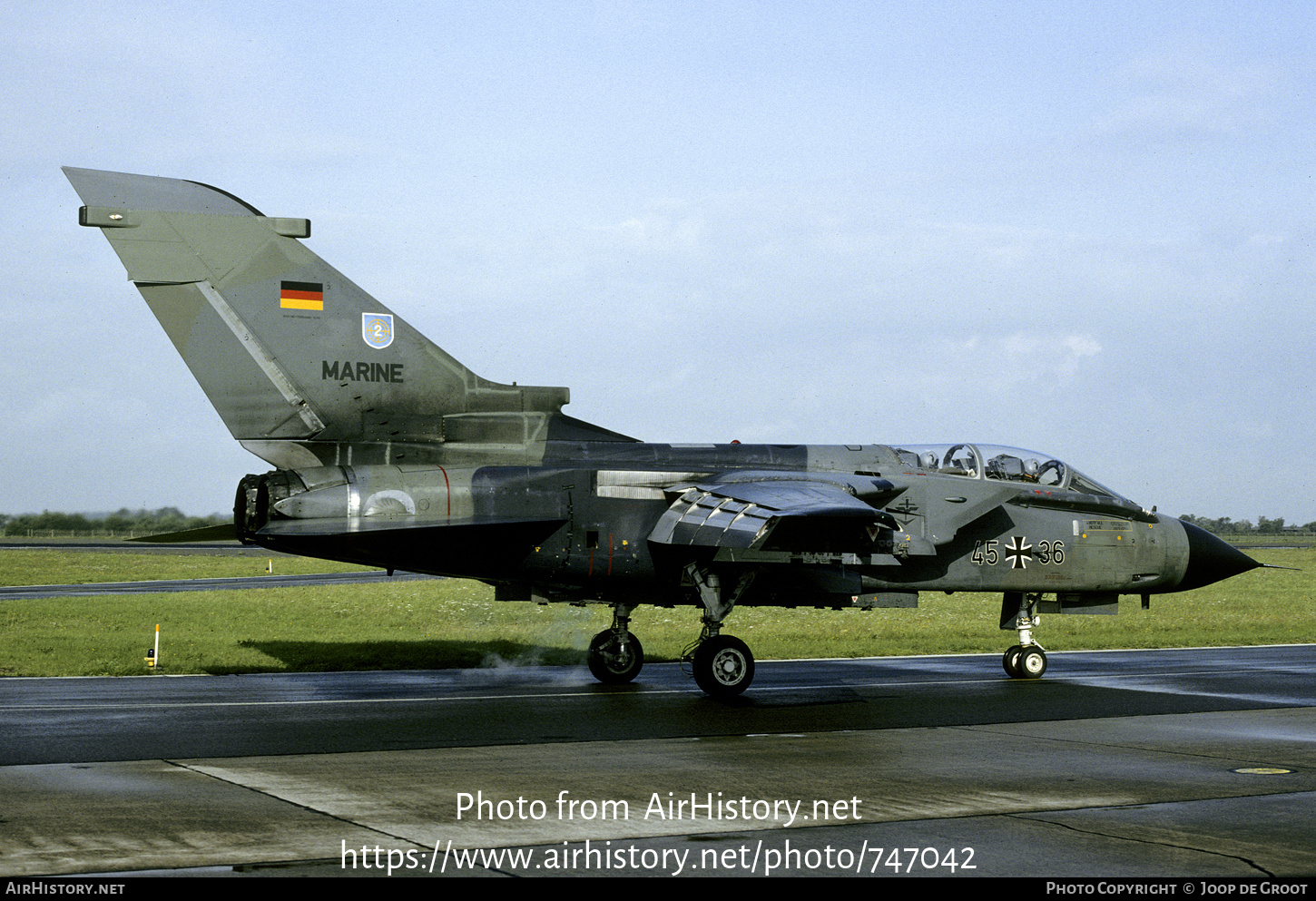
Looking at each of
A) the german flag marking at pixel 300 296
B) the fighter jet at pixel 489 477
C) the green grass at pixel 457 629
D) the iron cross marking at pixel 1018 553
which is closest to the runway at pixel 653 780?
→ the fighter jet at pixel 489 477

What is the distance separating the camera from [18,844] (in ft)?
24.6

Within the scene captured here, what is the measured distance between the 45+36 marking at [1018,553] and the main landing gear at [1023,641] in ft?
2.65

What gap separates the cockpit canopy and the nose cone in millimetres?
1870

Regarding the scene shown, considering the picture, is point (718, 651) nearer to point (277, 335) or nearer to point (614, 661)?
point (614, 661)

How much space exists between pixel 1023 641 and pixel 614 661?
673cm

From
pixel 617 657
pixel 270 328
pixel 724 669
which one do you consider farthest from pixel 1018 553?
pixel 270 328

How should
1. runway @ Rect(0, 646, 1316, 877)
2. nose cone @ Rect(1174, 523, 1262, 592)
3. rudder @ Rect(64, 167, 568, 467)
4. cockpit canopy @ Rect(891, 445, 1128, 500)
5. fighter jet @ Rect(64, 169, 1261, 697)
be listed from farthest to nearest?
nose cone @ Rect(1174, 523, 1262, 592) < cockpit canopy @ Rect(891, 445, 1128, 500) < rudder @ Rect(64, 167, 568, 467) < fighter jet @ Rect(64, 169, 1261, 697) < runway @ Rect(0, 646, 1316, 877)

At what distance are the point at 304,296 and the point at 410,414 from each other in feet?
6.90

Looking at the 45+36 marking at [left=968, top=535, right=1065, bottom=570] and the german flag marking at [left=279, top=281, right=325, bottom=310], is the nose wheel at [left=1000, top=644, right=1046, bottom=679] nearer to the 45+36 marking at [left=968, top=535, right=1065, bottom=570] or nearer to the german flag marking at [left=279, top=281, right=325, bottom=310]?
the 45+36 marking at [left=968, top=535, right=1065, bottom=570]

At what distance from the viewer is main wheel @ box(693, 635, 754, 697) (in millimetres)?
16422

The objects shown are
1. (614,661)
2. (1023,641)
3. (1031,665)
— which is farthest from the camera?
(1023,641)

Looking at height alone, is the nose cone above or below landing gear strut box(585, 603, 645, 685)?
above

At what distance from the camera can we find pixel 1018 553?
18.9 m

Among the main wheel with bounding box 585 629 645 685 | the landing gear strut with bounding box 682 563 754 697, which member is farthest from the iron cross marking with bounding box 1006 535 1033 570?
the main wheel with bounding box 585 629 645 685
